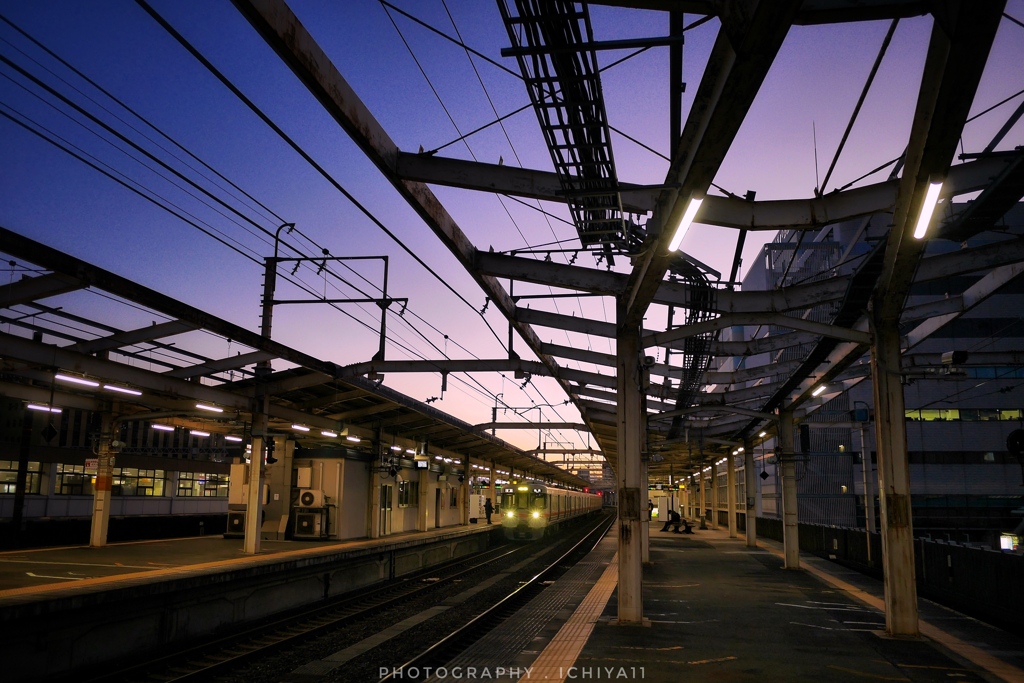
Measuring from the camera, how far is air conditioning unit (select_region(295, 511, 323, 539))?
21.9 meters

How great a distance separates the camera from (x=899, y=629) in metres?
10.9

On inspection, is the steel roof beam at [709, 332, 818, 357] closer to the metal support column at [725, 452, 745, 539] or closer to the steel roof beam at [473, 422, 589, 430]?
the steel roof beam at [473, 422, 589, 430]

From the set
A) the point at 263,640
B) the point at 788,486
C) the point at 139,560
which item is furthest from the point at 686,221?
the point at 788,486

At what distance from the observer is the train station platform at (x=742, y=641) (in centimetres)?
859

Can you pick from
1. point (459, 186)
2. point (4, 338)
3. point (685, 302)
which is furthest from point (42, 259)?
point (685, 302)

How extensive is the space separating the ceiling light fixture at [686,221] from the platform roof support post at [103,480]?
52.9 ft

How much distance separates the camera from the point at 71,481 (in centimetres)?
3319

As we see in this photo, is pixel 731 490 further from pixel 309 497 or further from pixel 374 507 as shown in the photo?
pixel 309 497

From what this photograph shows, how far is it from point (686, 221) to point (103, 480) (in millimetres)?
16970

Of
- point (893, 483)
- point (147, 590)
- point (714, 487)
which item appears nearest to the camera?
point (893, 483)

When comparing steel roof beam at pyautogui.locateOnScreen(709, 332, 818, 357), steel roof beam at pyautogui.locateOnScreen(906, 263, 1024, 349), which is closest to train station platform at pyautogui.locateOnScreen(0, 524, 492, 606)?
steel roof beam at pyautogui.locateOnScreen(709, 332, 818, 357)

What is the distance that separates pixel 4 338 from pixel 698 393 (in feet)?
57.9

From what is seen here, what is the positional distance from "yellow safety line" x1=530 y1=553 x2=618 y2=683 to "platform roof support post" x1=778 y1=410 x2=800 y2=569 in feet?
23.8

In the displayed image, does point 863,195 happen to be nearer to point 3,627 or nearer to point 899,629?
point 899,629
